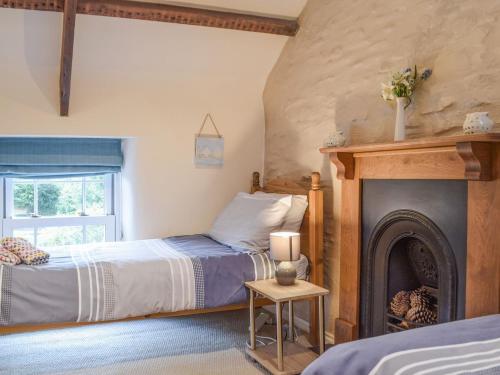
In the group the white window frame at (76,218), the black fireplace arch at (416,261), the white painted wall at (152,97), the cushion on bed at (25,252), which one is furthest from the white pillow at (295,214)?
the white window frame at (76,218)

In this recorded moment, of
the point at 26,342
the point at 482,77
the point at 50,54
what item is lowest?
the point at 26,342

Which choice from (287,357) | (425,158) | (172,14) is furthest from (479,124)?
(172,14)

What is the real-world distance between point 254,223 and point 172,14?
61.1 inches

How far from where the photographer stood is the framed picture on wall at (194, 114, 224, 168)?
4328 mm

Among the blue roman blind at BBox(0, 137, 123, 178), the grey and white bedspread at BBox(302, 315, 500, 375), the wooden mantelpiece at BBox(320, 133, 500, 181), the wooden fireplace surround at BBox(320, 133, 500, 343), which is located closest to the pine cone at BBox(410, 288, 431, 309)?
the wooden fireplace surround at BBox(320, 133, 500, 343)

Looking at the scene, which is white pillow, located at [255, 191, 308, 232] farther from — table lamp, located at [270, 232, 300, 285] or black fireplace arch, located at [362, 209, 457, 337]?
black fireplace arch, located at [362, 209, 457, 337]

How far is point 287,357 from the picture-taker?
3.02 meters

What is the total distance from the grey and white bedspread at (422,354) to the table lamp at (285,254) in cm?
136

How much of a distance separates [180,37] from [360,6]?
1.40m

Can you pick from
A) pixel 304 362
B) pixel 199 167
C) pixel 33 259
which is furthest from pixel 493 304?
pixel 199 167

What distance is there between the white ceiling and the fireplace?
158cm

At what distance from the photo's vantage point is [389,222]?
282 cm

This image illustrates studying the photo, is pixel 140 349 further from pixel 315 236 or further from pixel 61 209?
pixel 61 209

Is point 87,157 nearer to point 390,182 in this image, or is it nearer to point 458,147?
point 390,182
